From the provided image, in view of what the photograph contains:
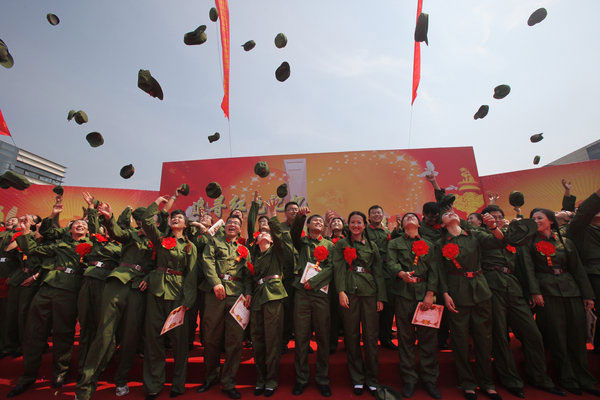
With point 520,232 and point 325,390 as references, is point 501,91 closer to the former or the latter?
point 520,232

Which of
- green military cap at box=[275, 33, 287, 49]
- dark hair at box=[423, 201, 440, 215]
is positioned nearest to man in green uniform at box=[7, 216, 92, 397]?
green military cap at box=[275, 33, 287, 49]

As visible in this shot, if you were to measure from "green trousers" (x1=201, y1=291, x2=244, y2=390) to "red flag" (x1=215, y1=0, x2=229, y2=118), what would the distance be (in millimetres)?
6121

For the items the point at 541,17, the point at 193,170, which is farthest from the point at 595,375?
the point at 193,170

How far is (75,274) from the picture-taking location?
376 cm

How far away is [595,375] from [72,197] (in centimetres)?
1533

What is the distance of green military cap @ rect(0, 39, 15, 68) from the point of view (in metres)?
3.70

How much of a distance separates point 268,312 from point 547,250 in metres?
3.34

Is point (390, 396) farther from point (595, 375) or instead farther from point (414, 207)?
point (414, 207)

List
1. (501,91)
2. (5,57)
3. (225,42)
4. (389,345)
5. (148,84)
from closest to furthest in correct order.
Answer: (5,57), (389,345), (148,84), (501,91), (225,42)

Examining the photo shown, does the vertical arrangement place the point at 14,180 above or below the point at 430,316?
above

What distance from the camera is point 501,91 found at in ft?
17.4

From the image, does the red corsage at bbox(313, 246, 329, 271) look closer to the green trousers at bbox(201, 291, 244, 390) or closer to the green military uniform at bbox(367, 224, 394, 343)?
the green military uniform at bbox(367, 224, 394, 343)

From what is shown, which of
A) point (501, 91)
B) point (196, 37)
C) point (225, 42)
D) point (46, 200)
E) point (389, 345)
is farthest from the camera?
point (46, 200)

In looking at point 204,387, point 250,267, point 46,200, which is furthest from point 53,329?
point 46,200
